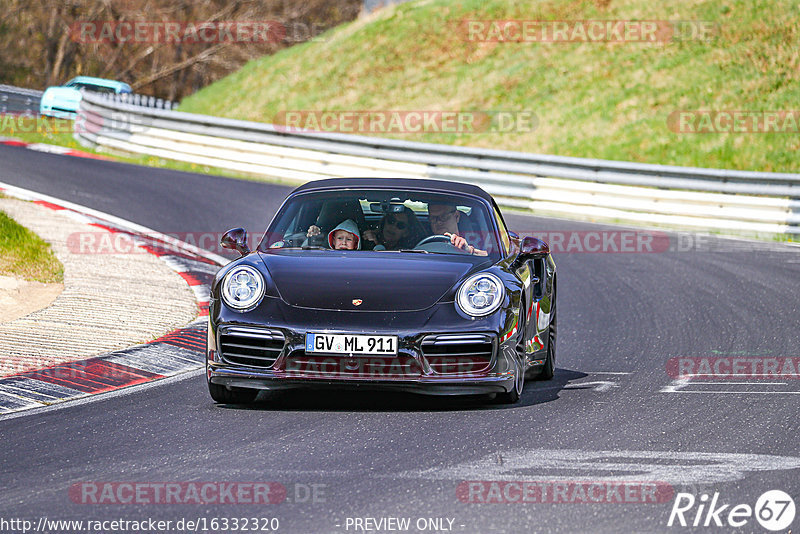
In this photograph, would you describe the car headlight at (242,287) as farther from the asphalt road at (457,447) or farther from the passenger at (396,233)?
the passenger at (396,233)

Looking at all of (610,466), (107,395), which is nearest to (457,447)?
(610,466)

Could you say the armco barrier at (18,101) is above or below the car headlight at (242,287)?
above

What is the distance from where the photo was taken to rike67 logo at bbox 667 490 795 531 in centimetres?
473

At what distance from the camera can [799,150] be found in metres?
24.0

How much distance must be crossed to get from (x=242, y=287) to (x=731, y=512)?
3153mm

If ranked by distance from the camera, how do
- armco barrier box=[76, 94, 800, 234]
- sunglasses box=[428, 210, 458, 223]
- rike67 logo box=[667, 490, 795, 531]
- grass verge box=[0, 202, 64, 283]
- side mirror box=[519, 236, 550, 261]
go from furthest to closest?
1. armco barrier box=[76, 94, 800, 234]
2. grass verge box=[0, 202, 64, 283]
3. sunglasses box=[428, 210, 458, 223]
4. side mirror box=[519, 236, 550, 261]
5. rike67 logo box=[667, 490, 795, 531]

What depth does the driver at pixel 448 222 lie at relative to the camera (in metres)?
7.79
